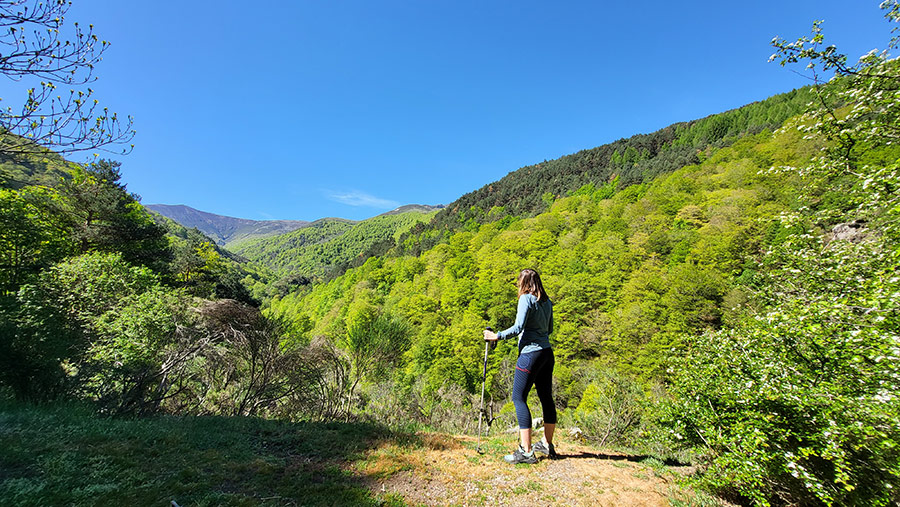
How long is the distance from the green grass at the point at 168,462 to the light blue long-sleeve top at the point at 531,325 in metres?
2.38

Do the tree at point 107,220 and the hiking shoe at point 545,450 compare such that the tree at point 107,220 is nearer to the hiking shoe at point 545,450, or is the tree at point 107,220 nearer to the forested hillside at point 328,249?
the hiking shoe at point 545,450

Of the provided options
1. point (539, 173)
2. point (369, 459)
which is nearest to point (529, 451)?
point (369, 459)

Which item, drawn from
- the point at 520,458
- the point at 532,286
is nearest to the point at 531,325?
the point at 532,286

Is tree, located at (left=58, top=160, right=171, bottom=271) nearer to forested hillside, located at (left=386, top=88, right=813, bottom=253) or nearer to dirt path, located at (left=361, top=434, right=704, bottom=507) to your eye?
dirt path, located at (left=361, top=434, right=704, bottom=507)

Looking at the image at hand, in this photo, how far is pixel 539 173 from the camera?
108812 mm

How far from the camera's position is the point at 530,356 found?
4.23 m

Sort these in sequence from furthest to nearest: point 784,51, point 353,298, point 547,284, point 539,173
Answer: point 539,173
point 353,298
point 547,284
point 784,51

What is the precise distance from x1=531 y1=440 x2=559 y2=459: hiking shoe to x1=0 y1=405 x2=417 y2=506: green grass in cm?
208

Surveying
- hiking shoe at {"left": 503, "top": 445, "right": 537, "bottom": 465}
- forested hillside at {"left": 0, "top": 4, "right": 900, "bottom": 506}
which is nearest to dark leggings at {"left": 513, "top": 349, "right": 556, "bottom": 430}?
hiking shoe at {"left": 503, "top": 445, "right": 537, "bottom": 465}

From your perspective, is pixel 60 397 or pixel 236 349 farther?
pixel 236 349

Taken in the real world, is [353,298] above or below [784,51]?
below

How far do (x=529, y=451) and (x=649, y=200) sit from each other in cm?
5614

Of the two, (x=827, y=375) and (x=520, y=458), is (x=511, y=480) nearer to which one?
(x=520, y=458)

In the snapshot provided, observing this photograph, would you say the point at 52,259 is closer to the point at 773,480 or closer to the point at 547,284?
the point at 773,480
